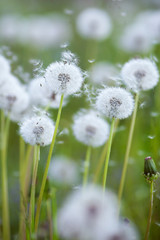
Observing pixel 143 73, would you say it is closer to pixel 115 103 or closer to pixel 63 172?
pixel 115 103

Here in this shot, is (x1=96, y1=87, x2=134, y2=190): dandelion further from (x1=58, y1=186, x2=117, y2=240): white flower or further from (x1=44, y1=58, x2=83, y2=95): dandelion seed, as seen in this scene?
(x1=58, y1=186, x2=117, y2=240): white flower

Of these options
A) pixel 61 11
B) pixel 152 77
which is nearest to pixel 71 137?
pixel 152 77

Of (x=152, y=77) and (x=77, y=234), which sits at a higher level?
(x=152, y=77)

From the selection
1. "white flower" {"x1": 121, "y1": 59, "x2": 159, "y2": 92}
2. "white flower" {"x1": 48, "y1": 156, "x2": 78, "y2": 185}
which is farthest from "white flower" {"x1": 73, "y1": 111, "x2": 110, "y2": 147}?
"white flower" {"x1": 48, "y1": 156, "x2": 78, "y2": 185}

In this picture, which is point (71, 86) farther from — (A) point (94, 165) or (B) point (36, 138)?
(A) point (94, 165)

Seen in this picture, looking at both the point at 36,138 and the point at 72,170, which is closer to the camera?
the point at 36,138

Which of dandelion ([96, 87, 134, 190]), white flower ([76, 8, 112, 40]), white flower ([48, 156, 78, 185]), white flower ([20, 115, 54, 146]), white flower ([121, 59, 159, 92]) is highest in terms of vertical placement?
white flower ([76, 8, 112, 40])
